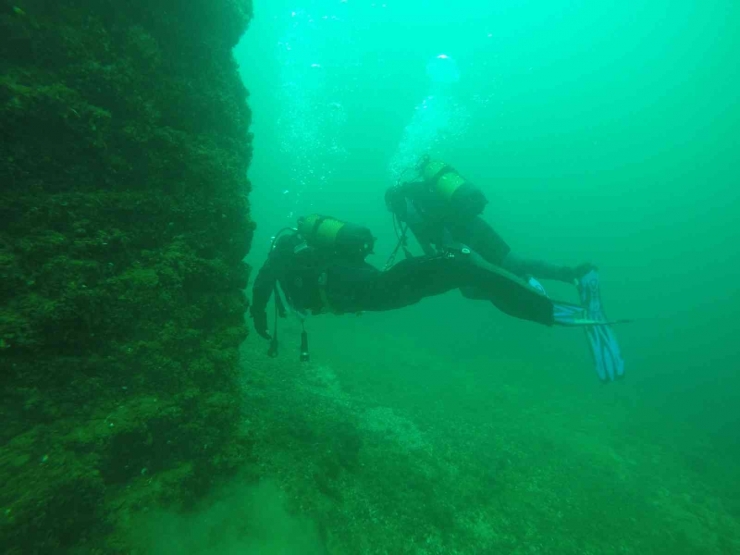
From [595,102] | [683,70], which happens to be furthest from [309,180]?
[683,70]

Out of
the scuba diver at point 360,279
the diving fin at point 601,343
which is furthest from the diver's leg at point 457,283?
the diving fin at point 601,343

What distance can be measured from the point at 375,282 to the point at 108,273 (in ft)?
9.38

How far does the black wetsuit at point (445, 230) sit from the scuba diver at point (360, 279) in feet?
4.50

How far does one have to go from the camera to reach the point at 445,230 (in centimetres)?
635

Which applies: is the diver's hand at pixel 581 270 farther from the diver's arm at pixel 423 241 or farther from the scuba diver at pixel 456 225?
the diver's arm at pixel 423 241

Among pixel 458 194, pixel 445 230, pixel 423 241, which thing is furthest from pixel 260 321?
pixel 458 194

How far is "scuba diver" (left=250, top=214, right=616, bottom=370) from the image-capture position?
4508 mm

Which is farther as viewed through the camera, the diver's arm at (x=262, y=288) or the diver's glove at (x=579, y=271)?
the diver's glove at (x=579, y=271)

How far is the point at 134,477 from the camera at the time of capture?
2.86 metres

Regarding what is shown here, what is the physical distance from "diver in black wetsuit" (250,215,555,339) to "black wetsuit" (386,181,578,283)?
5.35 feet

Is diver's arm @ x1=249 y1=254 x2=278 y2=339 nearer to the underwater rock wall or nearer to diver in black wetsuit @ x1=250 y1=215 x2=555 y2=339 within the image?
diver in black wetsuit @ x1=250 y1=215 x2=555 y2=339

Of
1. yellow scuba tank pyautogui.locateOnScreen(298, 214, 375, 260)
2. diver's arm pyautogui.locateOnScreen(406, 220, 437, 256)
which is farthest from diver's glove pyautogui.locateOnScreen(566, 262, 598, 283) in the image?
yellow scuba tank pyautogui.locateOnScreen(298, 214, 375, 260)

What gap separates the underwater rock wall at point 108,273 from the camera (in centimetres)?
238

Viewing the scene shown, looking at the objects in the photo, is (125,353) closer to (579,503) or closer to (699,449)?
(579,503)
